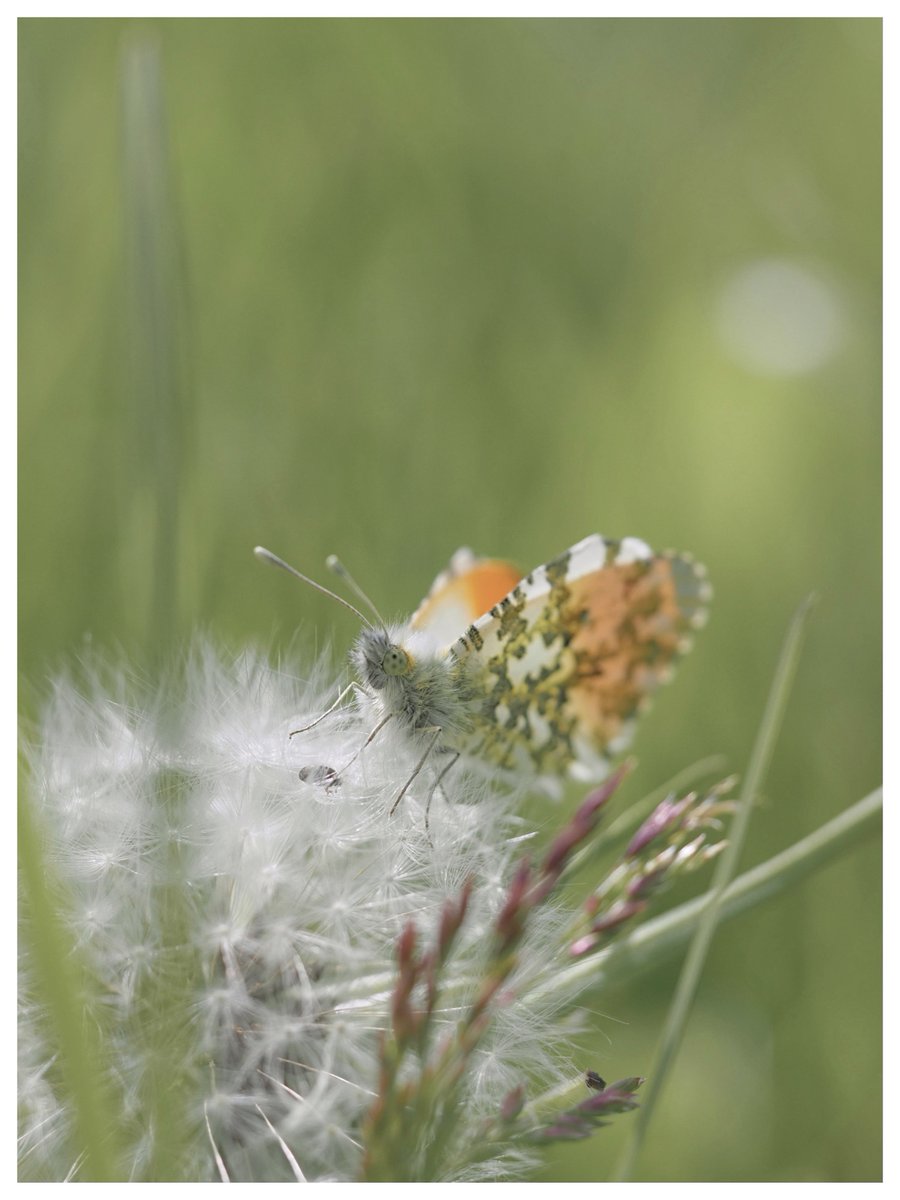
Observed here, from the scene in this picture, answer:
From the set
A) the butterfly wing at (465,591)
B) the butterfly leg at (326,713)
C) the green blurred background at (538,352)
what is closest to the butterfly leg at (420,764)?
the butterfly leg at (326,713)

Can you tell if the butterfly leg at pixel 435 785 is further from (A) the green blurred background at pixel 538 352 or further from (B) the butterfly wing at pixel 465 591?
(A) the green blurred background at pixel 538 352

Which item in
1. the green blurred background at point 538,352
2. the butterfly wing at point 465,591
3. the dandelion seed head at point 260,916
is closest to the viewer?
the dandelion seed head at point 260,916

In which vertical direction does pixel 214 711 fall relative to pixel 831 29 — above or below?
below

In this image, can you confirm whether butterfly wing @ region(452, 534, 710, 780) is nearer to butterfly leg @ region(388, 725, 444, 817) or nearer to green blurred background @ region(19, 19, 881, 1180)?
butterfly leg @ region(388, 725, 444, 817)

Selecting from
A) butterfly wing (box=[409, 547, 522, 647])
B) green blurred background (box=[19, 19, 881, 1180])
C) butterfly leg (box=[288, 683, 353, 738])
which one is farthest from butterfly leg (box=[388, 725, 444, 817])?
green blurred background (box=[19, 19, 881, 1180])

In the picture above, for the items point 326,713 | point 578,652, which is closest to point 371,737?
point 326,713

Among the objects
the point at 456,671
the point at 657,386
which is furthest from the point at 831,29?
the point at 456,671

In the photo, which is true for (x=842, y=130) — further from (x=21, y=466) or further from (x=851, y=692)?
(x=21, y=466)
